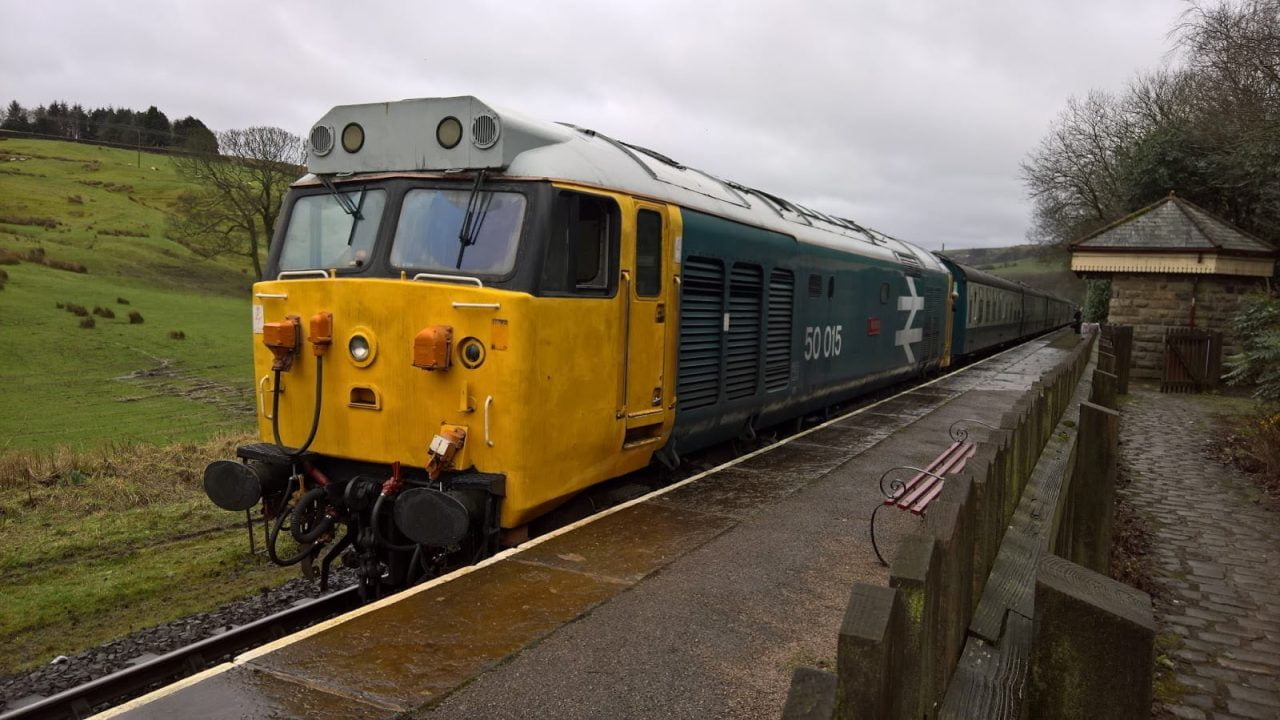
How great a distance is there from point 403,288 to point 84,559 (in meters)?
5.42

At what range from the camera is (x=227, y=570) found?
8.00 meters

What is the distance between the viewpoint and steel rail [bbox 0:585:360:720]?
473cm

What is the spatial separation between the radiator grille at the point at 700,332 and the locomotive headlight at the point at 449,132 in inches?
78.7

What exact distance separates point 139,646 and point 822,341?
7.24 meters

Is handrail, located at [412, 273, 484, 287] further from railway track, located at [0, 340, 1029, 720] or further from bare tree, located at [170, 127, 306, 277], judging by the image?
bare tree, located at [170, 127, 306, 277]

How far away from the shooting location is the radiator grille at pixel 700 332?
6605 millimetres

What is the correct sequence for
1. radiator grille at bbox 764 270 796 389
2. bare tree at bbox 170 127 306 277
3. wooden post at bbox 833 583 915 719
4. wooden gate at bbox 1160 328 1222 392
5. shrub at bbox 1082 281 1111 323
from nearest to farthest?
wooden post at bbox 833 583 915 719, radiator grille at bbox 764 270 796 389, wooden gate at bbox 1160 328 1222 392, shrub at bbox 1082 281 1111 323, bare tree at bbox 170 127 306 277

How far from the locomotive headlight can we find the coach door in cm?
122

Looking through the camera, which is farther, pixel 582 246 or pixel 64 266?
pixel 64 266

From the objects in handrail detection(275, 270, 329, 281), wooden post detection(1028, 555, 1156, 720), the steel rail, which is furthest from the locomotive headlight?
wooden post detection(1028, 555, 1156, 720)

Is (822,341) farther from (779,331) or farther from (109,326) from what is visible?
(109,326)

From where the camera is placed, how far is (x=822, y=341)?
9852 mm

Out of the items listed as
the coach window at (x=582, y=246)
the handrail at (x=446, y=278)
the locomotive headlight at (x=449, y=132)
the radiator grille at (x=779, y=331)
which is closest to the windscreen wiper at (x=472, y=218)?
the handrail at (x=446, y=278)

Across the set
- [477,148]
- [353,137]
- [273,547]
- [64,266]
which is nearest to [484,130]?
[477,148]
